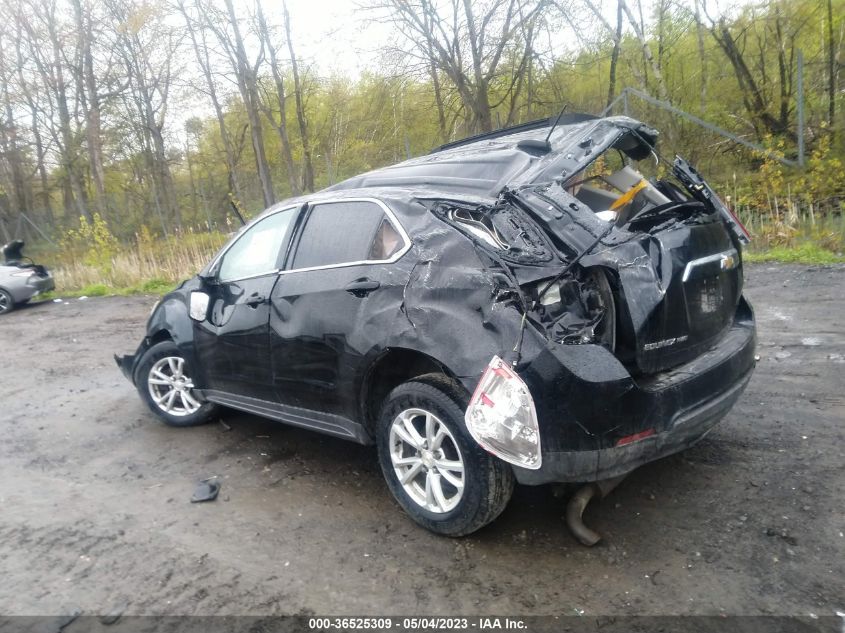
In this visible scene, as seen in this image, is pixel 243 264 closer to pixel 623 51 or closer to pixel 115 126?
pixel 623 51

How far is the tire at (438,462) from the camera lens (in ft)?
9.81

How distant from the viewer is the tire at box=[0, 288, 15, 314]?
13.8m

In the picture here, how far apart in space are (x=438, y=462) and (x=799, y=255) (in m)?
7.86

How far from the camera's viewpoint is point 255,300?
4.26 metres

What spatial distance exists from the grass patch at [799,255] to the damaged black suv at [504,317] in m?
5.72

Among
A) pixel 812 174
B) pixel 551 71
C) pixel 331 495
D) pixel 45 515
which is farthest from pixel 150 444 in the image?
pixel 551 71

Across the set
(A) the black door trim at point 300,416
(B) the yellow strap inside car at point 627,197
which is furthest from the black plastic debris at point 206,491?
(B) the yellow strap inside car at point 627,197

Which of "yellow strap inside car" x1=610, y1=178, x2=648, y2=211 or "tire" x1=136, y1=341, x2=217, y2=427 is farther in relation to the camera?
"tire" x1=136, y1=341, x2=217, y2=427

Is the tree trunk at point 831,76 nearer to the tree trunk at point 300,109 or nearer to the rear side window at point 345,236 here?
the rear side window at point 345,236

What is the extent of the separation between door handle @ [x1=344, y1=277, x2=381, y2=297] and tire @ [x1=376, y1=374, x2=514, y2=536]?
560mm

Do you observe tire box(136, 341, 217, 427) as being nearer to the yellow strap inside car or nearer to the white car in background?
the yellow strap inside car

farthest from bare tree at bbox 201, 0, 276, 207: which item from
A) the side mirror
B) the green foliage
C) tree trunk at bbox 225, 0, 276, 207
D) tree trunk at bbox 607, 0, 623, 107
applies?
the side mirror

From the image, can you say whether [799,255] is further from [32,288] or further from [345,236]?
[32,288]

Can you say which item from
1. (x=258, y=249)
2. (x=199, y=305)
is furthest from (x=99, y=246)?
(x=258, y=249)
